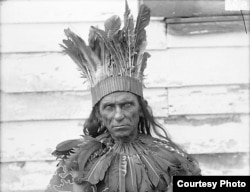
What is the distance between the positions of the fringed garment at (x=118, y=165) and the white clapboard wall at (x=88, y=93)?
0.96m

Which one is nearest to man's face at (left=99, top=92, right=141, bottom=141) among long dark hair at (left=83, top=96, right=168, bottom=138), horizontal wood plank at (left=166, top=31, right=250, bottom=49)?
long dark hair at (left=83, top=96, right=168, bottom=138)

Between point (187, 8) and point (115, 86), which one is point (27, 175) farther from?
point (187, 8)

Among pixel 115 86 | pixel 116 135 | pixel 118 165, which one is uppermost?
pixel 115 86

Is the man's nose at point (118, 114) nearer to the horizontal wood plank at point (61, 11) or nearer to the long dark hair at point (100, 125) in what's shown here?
the long dark hair at point (100, 125)

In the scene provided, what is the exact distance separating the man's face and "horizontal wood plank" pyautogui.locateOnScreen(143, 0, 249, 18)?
123 centimetres

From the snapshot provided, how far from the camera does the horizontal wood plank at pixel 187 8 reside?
4.54m

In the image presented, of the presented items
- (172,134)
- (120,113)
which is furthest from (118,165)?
(172,134)

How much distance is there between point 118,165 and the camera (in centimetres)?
338

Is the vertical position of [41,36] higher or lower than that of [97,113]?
higher

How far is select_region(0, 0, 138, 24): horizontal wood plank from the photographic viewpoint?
4535 mm

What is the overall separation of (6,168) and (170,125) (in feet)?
3.73

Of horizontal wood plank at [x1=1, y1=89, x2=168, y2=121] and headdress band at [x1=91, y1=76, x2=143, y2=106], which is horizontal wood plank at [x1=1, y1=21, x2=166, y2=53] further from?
headdress band at [x1=91, y1=76, x2=143, y2=106]

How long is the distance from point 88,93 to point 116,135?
113 centimetres

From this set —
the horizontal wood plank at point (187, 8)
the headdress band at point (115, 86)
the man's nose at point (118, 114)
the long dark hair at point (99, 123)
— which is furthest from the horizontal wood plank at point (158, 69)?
the man's nose at point (118, 114)
